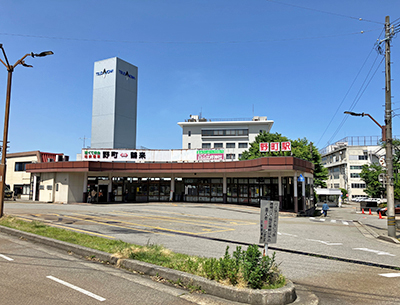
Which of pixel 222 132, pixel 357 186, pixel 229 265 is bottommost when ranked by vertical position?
pixel 229 265

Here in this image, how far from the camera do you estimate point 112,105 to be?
79.9 m

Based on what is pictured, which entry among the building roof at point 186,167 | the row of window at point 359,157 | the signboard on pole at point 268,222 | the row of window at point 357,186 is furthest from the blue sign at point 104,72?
the signboard on pole at point 268,222

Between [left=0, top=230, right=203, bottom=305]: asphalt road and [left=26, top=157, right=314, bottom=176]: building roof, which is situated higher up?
[left=26, top=157, right=314, bottom=176]: building roof

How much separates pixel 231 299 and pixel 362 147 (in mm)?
88444

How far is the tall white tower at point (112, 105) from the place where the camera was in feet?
262

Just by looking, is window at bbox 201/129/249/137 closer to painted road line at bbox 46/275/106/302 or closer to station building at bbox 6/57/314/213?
station building at bbox 6/57/314/213

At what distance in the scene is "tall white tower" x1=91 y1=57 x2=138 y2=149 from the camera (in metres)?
79.9

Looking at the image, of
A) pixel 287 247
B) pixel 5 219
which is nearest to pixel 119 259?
pixel 287 247

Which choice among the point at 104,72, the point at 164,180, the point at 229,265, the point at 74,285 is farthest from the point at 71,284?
the point at 104,72

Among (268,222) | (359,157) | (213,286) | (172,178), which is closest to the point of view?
(213,286)

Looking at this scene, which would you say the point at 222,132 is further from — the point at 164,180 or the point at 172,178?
the point at 172,178

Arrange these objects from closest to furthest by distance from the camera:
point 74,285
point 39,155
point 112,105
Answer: point 74,285 → point 39,155 → point 112,105

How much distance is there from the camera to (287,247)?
11.4m

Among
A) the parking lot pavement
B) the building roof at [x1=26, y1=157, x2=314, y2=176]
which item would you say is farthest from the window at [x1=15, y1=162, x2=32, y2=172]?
the parking lot pavement
